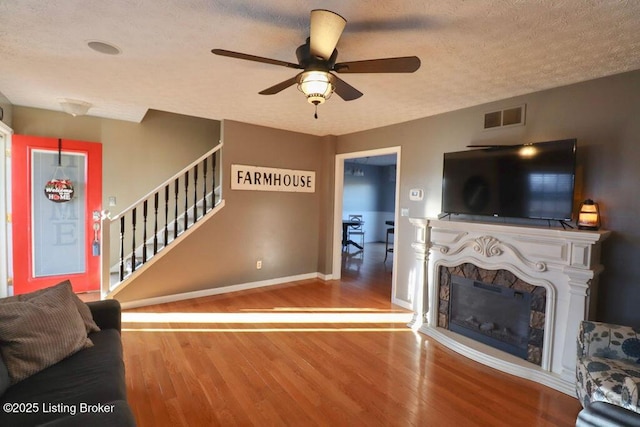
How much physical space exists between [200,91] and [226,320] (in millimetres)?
2471

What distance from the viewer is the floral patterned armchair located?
174cm

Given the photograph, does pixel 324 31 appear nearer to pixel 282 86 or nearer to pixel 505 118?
pixel 282 86

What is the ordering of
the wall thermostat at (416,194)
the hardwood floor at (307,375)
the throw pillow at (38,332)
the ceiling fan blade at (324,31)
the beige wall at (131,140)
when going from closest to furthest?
the ceiling fan blade at (324,31)
the throw pillow at (38,332)
the hardwood floor at (307,375)
the wall thermostat at (416,194)
the beige wall at (131,140)

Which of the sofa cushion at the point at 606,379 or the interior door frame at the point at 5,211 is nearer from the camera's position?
the sofa cushion at the point at 606,379

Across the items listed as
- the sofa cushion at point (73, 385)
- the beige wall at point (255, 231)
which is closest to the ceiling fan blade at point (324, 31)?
the sofa cushion at point (73, 385)

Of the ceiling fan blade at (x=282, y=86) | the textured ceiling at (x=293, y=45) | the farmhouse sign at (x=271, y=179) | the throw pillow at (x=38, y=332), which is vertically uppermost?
the textured ceiling at (x=293, y=45)

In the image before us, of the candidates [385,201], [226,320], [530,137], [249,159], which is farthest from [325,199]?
[385,201]

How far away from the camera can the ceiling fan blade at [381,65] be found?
1.71 m

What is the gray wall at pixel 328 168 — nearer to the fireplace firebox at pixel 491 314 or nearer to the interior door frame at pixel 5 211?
the interior door frame at pixel 5 211

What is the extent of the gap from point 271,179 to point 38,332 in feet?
11.3

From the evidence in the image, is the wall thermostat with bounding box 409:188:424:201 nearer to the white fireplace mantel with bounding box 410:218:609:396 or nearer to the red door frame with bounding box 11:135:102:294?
the white fireplace mantel with bounding box 410:218:609:396

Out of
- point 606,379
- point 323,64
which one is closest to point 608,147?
point 606,379

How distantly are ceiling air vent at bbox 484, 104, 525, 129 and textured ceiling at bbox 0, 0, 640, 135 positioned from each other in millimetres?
226

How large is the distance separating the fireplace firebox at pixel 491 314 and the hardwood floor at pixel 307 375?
0.34 meters
